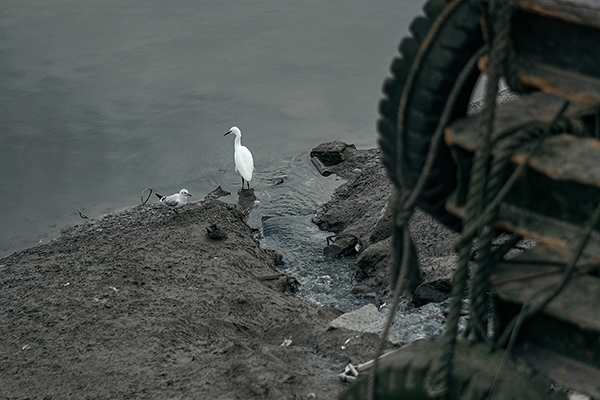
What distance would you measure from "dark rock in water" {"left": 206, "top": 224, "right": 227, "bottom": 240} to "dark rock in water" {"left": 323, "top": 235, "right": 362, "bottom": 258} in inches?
53.2

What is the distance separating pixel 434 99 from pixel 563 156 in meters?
0.61

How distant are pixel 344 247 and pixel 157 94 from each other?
25.2 feet

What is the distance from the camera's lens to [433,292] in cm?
617

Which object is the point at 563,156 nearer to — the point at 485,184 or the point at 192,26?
the point at 485,184

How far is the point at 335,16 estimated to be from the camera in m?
16.4

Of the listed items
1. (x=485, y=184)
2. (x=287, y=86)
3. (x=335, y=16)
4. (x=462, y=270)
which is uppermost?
(x=485, y=184)

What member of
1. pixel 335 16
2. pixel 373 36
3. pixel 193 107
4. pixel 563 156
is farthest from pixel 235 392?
pixel 335 16

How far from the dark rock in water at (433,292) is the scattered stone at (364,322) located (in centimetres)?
64

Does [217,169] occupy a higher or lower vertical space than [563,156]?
lower

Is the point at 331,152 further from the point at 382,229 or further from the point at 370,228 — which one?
the point at 382,229

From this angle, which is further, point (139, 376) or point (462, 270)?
point (139, 376)

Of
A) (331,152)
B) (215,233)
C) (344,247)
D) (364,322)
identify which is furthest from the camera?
(331,152)

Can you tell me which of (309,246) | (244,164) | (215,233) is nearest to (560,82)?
(215,233)

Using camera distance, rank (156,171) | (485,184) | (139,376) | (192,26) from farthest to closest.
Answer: (192,26) < (156,171) < (139,376) < (485,184)
